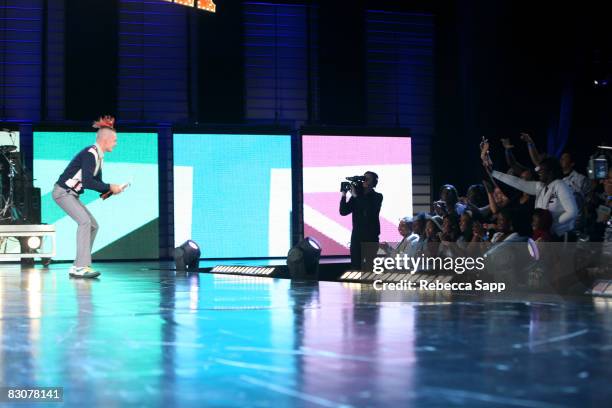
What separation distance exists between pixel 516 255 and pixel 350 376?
11.1ft

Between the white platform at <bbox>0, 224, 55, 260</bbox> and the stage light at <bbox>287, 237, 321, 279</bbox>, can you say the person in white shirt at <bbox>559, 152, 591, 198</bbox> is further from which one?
the white platform at <bbox>0, 224, 55, 260</bbox>

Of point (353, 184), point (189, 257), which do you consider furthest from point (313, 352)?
point (189, 257)

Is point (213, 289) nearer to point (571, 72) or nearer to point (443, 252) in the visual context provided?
point (443, 252)

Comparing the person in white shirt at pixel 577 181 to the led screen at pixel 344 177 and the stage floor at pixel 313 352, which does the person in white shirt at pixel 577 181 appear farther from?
the led screen at pixel 344 177

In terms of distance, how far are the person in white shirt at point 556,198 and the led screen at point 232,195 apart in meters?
Answer: 5.76

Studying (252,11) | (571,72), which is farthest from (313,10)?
(571,72)

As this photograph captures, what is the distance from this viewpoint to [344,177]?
1112 centimetres

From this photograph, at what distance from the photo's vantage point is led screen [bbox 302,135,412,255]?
36.0 ft

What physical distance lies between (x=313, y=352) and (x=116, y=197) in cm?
869

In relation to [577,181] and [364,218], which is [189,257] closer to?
[364,218]

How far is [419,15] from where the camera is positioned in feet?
39.4

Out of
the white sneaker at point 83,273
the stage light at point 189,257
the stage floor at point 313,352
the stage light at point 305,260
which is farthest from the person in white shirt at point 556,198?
the stage light at point 189,257

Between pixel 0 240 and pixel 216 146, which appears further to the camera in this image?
pixel 216 146

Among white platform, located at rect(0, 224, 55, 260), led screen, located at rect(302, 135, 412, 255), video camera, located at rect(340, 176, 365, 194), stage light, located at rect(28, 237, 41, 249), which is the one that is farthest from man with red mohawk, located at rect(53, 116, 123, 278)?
led screen, located at rect(302, 135, 412, 255)
